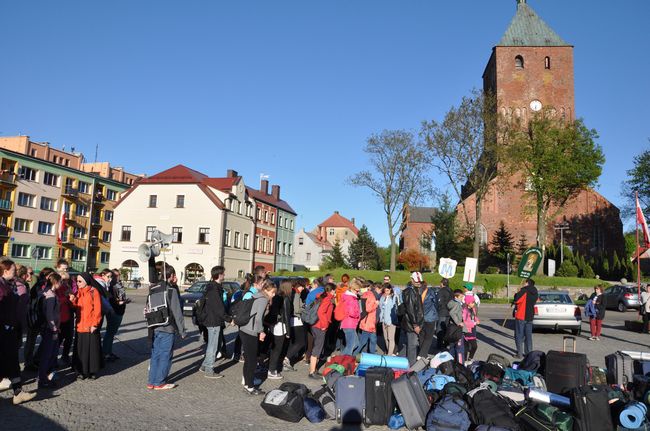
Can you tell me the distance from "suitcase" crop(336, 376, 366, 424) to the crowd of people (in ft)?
14.5

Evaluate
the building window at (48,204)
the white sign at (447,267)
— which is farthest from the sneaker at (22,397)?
the building window at (48,204)

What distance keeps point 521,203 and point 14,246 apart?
54176 millimetres

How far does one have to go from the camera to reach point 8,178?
52.9 m

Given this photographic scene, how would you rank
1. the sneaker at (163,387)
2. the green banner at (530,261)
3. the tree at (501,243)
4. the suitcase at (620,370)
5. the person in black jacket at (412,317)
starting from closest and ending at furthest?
the suitcase at (620,370) → the sneaker at (163,387) → the person in black jacket at (412,317) → the green banner at (530,261) → the tree at (501,243)

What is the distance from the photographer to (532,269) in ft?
65.1

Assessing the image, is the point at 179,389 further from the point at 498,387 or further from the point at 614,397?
the point at 614,397

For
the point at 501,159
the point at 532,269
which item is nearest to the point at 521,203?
the point at 501,159

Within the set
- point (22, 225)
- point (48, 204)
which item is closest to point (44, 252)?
point (22, 225)

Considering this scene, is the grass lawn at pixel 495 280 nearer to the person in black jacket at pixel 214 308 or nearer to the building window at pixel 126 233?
the building window at pixel 126 233

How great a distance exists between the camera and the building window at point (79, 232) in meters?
62.0

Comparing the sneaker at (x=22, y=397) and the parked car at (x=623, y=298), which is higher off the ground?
the parked car at (x=623, y=298)

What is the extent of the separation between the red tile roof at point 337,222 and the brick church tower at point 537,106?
65.4 meters

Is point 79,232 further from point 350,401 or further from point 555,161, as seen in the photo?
point 350,401

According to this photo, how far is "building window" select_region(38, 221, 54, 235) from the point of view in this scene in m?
56.9
